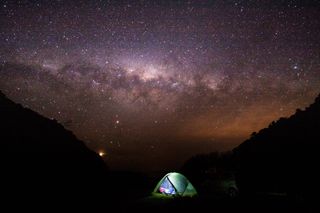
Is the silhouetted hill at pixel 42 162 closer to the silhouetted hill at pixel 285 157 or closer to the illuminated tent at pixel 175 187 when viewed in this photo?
the illuminated tent at pixel 175 187

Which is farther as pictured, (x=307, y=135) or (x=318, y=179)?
(x=307, y=135)

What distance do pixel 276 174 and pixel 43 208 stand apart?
21.2 meters

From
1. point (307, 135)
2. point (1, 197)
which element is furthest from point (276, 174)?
point (1, 197)

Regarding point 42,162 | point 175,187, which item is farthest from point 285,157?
point 42,162

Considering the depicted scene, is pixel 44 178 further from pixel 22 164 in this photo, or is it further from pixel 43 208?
pixel 43 208

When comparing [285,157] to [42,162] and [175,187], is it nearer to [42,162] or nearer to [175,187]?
[175,187]

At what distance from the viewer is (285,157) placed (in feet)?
96.6

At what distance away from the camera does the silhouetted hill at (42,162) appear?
2086cm

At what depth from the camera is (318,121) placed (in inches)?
1277

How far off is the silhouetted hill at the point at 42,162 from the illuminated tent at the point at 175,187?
234 inches

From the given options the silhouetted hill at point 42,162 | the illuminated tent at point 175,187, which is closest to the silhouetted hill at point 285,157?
the illuminated tent at point 175,187

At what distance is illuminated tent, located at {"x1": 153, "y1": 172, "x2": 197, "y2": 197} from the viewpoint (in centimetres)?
2458

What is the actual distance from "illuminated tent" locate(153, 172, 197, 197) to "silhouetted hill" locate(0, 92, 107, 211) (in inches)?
234

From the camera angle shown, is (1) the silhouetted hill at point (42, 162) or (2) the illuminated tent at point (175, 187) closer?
(1) the silhouetted hill at point (42, 162)
